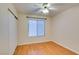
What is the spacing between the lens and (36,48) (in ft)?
5.54

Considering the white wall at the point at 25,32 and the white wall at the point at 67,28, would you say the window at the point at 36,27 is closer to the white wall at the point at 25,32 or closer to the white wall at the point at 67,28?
the white wall at the point at 25,32

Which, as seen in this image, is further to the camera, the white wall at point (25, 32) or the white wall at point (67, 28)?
the white wall at point (67, 28)

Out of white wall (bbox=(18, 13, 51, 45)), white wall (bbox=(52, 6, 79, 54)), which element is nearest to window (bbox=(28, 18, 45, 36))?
white wall (bbox=(18, 13, 51, 45))

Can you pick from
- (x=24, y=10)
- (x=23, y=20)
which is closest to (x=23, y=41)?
(x=23, y=20)

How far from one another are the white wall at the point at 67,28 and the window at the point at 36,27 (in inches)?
10.2

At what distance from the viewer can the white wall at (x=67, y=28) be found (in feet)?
5.83

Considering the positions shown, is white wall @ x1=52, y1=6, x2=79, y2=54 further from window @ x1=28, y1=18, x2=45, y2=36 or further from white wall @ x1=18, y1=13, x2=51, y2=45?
window @ x1=28, y1=18, x2=45, y2=36

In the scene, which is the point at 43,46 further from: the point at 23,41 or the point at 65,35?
the point at 65,35

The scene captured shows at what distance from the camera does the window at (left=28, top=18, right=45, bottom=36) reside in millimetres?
1515

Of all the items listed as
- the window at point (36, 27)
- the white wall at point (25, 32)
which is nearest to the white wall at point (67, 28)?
the white wall at point (25, 32)

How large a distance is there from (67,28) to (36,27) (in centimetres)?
86

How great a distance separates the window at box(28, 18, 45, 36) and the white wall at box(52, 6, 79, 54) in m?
0.26

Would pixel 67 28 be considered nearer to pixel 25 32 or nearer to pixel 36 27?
pixel 36 27

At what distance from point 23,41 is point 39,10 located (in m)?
0.59
